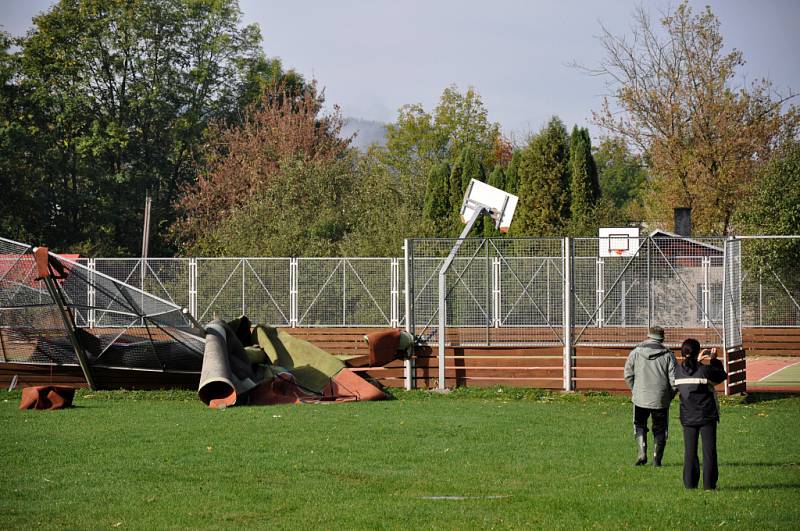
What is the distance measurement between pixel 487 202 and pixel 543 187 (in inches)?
526

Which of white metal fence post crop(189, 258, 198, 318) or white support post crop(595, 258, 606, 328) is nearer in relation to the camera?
white support post crop(595, 258, 606, 328)

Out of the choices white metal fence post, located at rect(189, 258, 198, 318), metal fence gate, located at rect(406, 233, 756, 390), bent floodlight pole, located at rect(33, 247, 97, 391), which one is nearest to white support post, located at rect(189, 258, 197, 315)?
white metal fence post, located at rect(189, 258, 198, 318)

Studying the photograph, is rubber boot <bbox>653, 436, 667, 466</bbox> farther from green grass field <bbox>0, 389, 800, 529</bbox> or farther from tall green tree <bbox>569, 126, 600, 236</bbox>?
tall green tree <bbox>569, 126, 600, 236</bbox>

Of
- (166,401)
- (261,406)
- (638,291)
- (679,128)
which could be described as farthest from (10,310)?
→ (679,128)

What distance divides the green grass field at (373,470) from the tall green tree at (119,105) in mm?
32597

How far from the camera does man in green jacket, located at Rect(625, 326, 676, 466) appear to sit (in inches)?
480

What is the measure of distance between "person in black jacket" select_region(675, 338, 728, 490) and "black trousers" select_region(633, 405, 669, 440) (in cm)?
138

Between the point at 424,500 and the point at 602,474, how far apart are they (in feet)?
8.19

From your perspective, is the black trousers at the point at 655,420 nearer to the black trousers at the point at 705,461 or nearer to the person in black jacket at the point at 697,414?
the person in black jacket at the point at 697,414

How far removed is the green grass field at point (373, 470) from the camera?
9.24 m

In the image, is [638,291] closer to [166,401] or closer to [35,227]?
[166,401]

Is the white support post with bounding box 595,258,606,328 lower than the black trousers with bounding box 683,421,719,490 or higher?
higher

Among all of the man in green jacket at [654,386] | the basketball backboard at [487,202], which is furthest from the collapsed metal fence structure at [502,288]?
the man in green jacket at [654,386]

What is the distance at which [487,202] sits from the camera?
86.3ft
